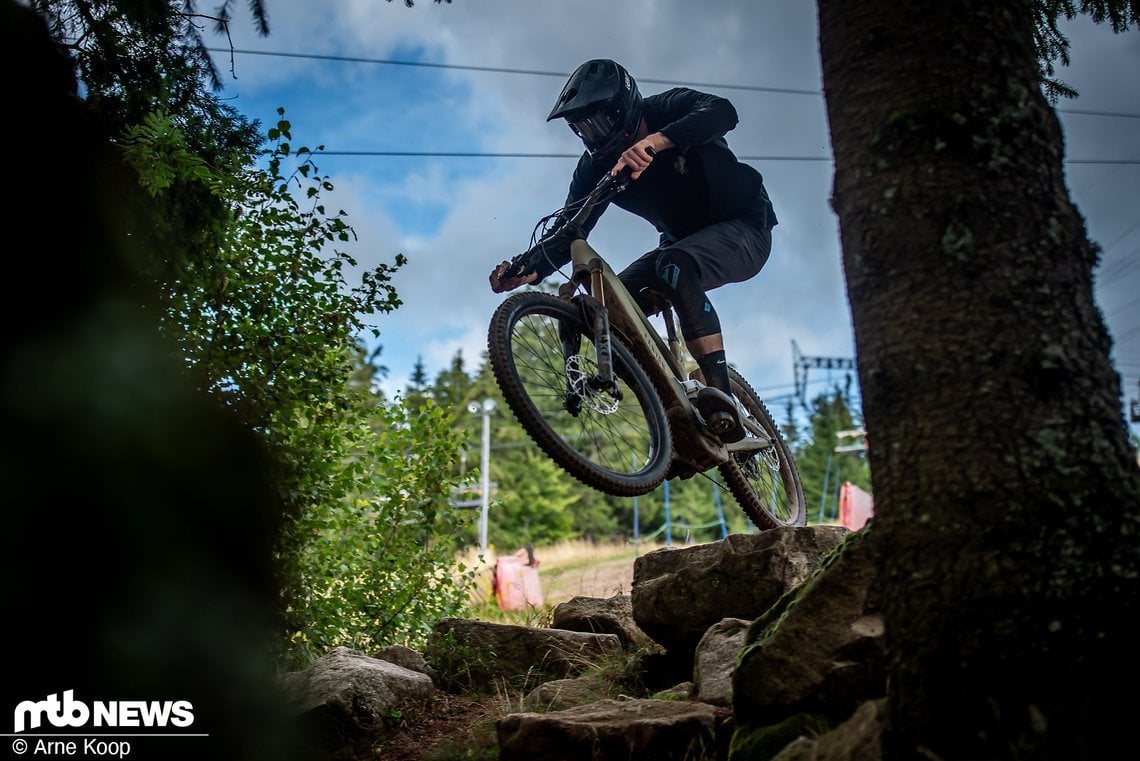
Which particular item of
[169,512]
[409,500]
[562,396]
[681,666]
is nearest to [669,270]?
[562,396]

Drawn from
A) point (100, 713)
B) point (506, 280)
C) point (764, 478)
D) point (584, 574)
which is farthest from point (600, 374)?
point (584, 574)

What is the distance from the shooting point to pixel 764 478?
5789 millimetres

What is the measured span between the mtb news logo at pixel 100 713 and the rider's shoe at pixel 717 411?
119 inches

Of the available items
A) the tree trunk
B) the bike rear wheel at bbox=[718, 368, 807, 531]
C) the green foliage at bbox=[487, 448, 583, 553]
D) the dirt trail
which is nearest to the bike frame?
the bike rear wheel at bbox=[718, 368, 807, 531]

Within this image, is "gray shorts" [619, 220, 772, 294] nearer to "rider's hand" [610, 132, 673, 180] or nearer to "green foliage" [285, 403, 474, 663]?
"rider's hand" [610, 132, 673, 180]

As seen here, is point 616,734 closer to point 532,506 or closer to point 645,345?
point 645,345

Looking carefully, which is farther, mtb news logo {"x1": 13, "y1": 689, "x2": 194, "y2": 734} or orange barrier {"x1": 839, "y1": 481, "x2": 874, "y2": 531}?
orange barrier {"x1": 839, "y1": 481, "x2": 874, "y2": 531}

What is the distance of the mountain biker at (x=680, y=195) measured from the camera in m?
4.54

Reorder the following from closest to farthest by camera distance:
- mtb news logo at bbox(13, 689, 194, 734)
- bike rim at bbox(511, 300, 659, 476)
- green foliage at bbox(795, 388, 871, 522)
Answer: mtb news logo at bbox(13, 689, 194, 734), bike rim at bbox(511, 300, 659, 476), green foliage at bbox(795, 388, 871, 522)

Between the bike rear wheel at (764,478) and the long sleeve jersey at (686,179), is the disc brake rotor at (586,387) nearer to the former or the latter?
the long sleeve jersey at (686,179)

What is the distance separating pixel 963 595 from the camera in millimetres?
1907

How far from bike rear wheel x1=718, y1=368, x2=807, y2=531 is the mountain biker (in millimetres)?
636

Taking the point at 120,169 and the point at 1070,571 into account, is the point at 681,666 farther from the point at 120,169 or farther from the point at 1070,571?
the point at 120,169

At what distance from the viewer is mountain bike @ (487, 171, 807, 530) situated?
4055 millimetres
